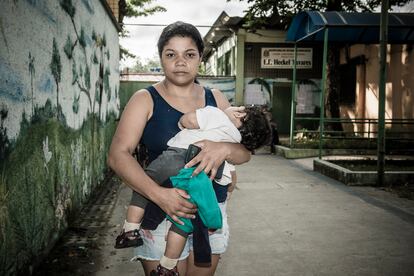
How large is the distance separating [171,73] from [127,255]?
236 cm

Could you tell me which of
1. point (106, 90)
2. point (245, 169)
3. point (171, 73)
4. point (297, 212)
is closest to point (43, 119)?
point (171, 73)


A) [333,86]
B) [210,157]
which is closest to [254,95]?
[333,86]

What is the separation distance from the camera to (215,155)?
5.90 feet

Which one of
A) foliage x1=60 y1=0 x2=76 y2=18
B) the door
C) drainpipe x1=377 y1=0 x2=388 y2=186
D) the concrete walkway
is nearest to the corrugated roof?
drainpipe x1=377 y1=0 x2=388 y2=186

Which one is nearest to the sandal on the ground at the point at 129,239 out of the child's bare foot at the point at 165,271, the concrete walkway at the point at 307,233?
the child's bare foot at the point at 165,271

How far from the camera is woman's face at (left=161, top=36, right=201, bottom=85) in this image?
1.92 m

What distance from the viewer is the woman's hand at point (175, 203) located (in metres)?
1.73

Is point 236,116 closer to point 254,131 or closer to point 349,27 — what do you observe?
point 254,131

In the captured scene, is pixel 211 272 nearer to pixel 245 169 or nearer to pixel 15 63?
pixel 15 63

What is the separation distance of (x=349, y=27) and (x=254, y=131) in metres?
7.62

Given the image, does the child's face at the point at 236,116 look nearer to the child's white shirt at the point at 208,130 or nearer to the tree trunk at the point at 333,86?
the child's white shirt at the point at 208,130

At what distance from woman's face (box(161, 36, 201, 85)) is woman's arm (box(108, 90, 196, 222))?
0.21 m

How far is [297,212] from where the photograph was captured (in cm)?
521

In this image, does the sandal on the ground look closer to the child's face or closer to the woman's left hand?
the woman's left hand
